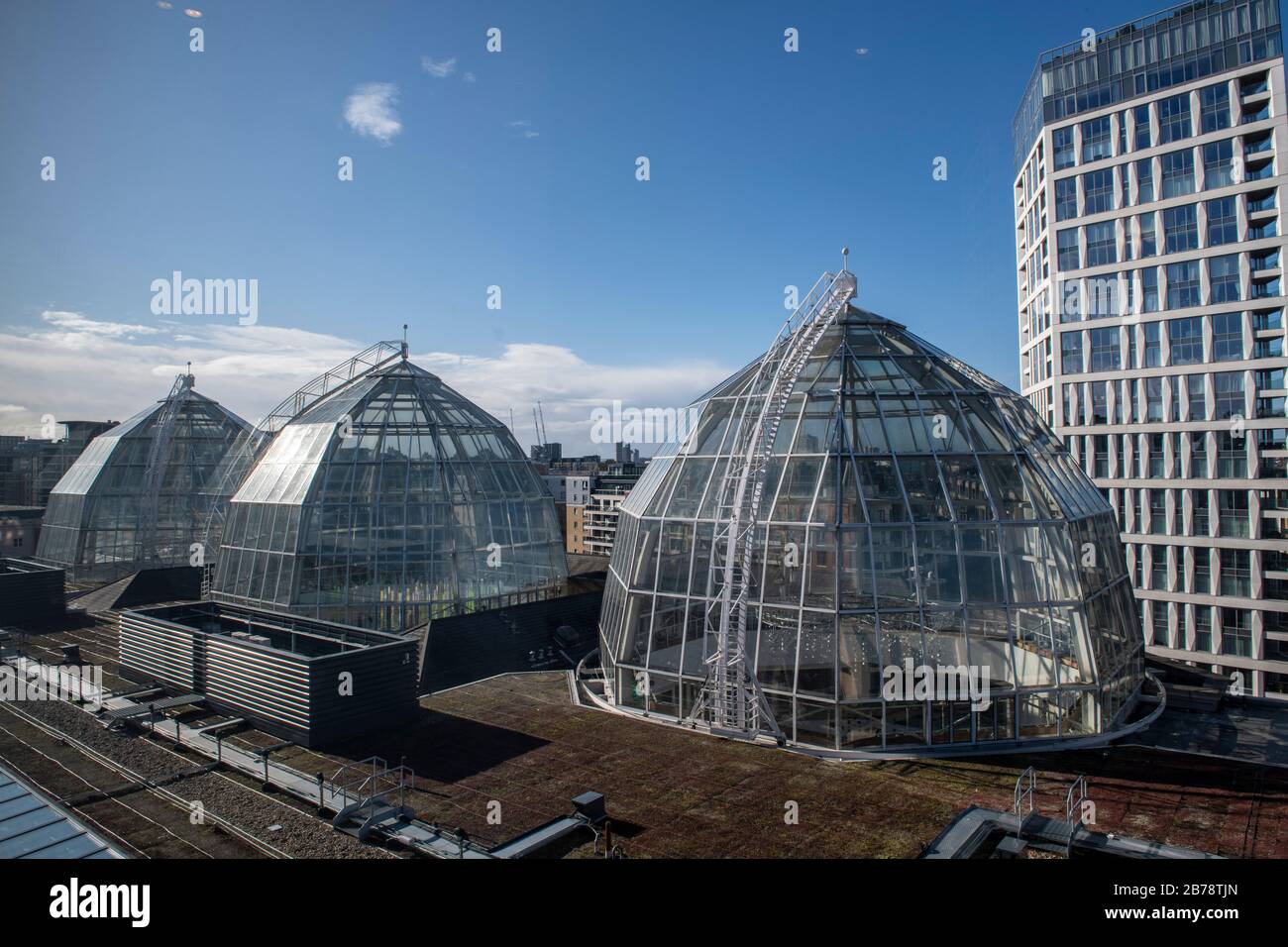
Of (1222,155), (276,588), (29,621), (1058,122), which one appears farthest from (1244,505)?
(29,621)

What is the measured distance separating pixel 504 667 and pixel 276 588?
1272cm

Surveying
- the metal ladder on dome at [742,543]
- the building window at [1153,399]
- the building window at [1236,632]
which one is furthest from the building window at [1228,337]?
the metal ladder on dome at [742,543]

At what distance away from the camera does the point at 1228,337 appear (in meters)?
48.8

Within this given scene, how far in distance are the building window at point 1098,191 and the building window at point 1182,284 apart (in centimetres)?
634

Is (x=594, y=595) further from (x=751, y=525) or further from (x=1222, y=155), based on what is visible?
(x=1222, y=155)

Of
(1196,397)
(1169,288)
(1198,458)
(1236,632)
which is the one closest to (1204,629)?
(1236,632)

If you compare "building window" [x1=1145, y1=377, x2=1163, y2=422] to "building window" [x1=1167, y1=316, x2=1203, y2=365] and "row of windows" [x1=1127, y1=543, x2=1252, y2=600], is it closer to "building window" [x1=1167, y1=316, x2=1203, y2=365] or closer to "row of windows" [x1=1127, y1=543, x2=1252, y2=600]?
"building window" [x1=1167, y1=316, x2=1203, y2=365]

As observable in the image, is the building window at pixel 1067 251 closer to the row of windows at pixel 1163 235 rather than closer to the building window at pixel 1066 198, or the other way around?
the row of windows at pixel 1163 235

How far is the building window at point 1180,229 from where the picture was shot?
50.2 metres

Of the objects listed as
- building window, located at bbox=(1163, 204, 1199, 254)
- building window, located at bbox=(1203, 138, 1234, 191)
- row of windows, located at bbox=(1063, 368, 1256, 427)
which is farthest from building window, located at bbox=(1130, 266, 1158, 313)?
building window, located at bbox=(1203, 138, 1234, 191)

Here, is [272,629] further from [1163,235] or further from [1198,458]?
[1163,235]

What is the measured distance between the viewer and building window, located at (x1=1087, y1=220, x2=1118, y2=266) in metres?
53.4

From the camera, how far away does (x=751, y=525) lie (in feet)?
83.2

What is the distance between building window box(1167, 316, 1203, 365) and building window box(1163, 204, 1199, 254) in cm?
485
